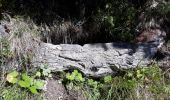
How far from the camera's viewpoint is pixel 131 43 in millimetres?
4879

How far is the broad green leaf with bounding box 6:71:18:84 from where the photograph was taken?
15.2 ft

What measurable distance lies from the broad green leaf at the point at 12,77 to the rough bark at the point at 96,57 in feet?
1.05

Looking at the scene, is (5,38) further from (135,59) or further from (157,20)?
(157,20)

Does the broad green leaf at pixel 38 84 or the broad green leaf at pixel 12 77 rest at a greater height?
the broad green leaf at pixel 12 77

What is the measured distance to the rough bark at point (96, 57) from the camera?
4816 millimetres

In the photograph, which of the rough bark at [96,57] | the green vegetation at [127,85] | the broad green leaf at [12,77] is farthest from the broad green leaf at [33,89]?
the green vegetation at [127,85]

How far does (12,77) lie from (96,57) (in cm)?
116

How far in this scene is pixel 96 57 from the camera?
485 cm

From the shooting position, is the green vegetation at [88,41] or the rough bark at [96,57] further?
the rough bark at [96,57]

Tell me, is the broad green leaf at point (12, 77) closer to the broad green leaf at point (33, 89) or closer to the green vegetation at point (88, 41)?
the green vegetation at point (88, 41)

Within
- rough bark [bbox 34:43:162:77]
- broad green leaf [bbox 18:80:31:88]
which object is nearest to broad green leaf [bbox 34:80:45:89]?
broad green leaf [bbox 18:80:31:88]

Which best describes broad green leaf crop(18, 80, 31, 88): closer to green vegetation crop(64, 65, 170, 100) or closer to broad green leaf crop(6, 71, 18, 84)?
broad green leaf crop(6, 71, 18, 84)

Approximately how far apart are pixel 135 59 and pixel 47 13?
1.50m

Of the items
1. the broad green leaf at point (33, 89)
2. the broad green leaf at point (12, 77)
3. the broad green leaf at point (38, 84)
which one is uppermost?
the broad green leaf at point (12, 77)
